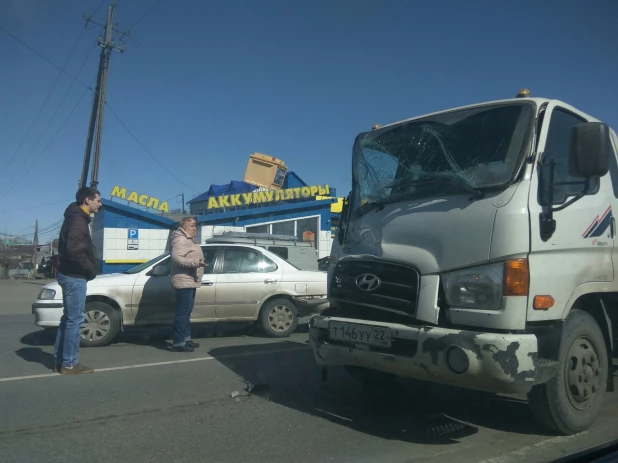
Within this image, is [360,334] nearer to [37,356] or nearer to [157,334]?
[37,356]

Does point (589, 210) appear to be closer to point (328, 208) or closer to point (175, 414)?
point (175, 414)

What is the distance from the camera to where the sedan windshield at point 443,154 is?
4039mm

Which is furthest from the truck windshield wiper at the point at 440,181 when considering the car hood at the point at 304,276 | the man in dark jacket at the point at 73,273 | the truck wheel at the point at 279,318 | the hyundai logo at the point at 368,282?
the truck wheel at the point at 279,318

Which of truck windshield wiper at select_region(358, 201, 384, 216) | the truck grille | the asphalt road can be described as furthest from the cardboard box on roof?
the truck grille

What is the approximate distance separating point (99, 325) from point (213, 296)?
5.56 ft

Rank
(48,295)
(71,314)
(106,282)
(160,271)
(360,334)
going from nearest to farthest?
(360,334), (71,314), (48,295), (106,282), (160,271)

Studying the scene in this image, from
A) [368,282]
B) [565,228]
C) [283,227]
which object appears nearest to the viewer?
[565,228]

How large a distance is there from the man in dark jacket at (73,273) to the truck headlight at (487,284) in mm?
3890

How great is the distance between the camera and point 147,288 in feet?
26.1

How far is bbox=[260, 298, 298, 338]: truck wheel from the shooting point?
8.66 metres

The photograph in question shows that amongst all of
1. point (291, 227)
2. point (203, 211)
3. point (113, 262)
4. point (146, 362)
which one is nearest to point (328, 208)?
point (291, 227)

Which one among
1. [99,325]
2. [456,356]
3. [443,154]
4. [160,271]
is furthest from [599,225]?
[99,325]

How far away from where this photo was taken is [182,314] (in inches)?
279

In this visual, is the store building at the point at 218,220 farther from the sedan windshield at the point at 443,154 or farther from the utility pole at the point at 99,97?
the sedan windshield at the point at 443,154
